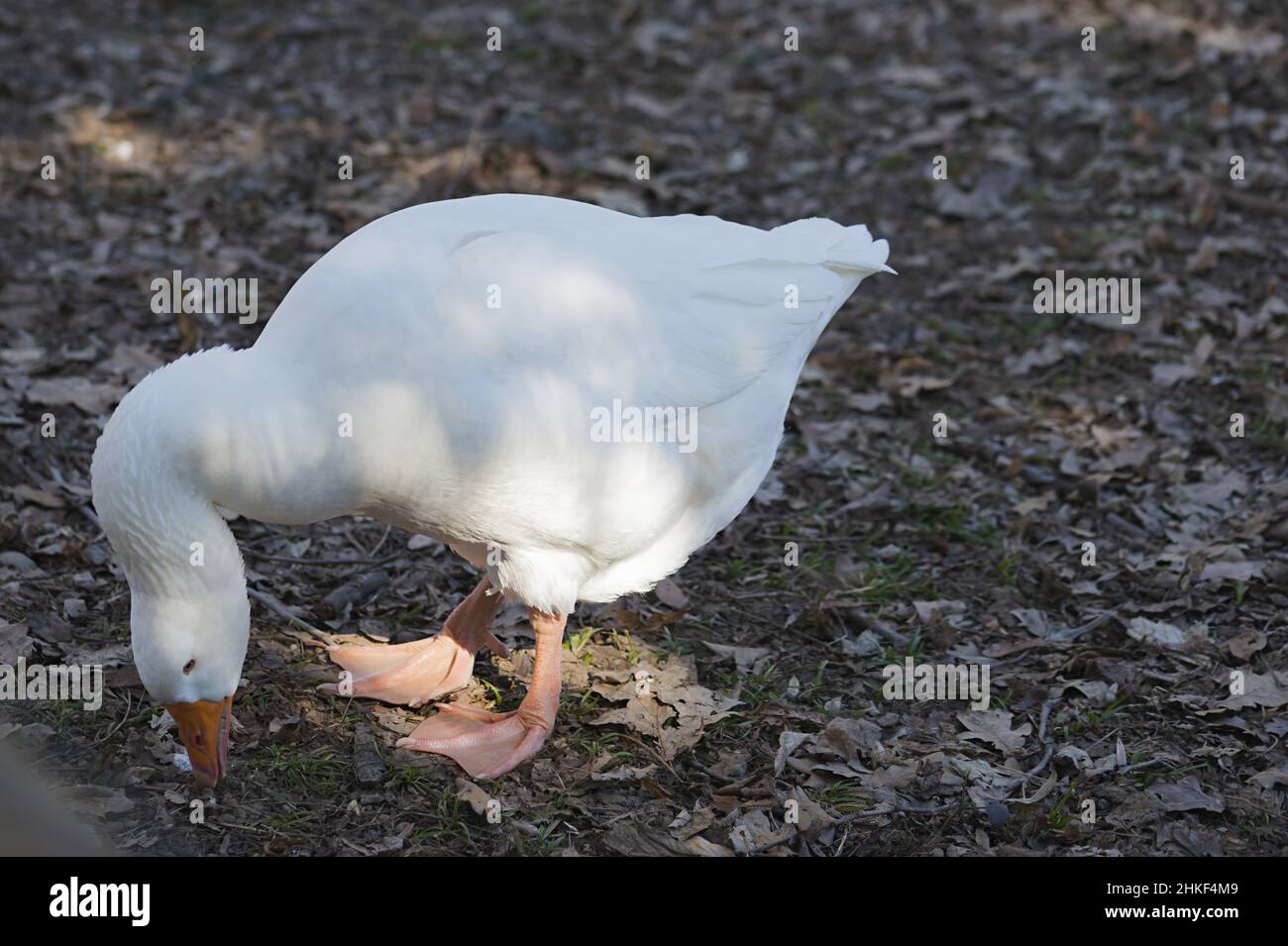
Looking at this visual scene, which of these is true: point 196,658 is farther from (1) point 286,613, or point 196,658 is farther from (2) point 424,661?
(1) point 286,613

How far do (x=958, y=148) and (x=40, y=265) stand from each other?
19.2 feet

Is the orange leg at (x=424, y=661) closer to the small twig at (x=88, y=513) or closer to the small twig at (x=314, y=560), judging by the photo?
the small twig at (x=314, y=560)

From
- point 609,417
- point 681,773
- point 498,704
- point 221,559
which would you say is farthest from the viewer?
point 498,704

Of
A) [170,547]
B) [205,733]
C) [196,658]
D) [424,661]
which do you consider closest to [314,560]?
[424,661]

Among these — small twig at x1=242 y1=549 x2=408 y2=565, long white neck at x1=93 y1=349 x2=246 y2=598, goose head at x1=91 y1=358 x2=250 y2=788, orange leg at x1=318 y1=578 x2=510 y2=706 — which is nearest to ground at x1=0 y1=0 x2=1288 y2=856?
small twig at x1=242 y1=549 x2=408 y2=565

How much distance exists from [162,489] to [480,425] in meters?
0.88

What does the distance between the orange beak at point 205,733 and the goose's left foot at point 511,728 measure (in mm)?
653

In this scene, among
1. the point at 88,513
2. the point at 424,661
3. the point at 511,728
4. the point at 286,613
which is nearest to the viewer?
the point at 511,728

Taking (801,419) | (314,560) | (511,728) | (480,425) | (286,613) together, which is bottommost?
(511,728)

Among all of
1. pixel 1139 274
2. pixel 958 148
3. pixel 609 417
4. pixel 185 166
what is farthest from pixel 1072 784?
pixel 185 166

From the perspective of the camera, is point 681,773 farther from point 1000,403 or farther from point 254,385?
point 1000,403

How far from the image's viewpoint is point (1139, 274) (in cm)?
734

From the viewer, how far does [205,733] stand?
371cm

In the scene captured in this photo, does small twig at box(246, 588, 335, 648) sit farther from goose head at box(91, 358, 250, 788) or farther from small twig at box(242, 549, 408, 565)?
goose head at box(91, 358, 250, 788)
